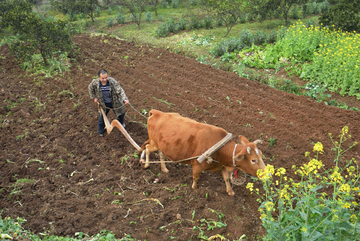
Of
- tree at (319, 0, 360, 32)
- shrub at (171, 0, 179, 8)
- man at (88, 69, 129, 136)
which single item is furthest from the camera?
shrub at (171, 0, 179, 8)

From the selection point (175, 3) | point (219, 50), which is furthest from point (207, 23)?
point (175, 3)

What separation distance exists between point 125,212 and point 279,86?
7427 mm

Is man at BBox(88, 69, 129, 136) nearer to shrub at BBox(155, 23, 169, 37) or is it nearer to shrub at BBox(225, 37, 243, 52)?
shrub at BBox(225, 37, 243, 52)

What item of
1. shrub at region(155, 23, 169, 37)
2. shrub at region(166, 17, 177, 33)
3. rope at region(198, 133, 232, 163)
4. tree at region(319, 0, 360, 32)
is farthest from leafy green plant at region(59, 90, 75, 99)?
tree at region(319, 0, 360, 32)

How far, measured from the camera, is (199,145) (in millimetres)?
4824

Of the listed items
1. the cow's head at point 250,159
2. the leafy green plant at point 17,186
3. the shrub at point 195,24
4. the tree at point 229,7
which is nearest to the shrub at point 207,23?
the shrub at point 195,24

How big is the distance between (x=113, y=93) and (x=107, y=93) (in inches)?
5.6

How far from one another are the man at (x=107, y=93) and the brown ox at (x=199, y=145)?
1.52 m

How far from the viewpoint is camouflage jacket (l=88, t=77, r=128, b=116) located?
6.49 meters

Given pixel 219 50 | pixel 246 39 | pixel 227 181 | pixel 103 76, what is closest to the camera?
pixel 227 181

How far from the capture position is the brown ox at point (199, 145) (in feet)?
14.5

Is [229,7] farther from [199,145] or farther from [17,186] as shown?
[17,186]

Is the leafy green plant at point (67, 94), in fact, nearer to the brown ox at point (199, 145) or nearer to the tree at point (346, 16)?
the brown ox at point (199, 145)

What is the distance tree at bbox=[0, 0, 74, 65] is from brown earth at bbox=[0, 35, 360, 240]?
2.96 feet
